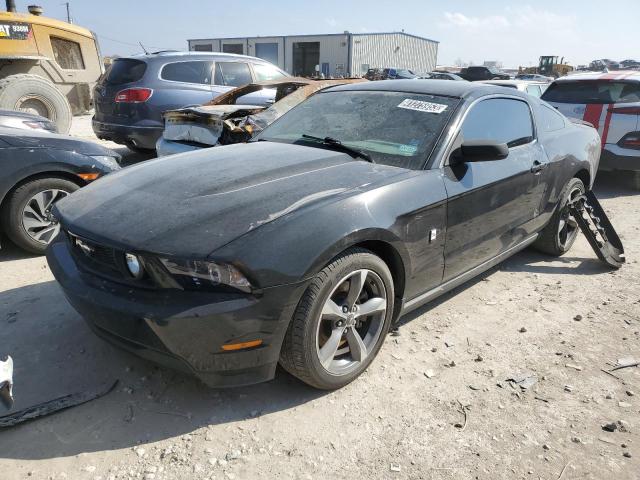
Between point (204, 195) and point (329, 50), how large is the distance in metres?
49.7

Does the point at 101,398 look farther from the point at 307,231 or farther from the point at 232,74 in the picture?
the point at 232,74

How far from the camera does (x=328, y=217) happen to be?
243 centimetres

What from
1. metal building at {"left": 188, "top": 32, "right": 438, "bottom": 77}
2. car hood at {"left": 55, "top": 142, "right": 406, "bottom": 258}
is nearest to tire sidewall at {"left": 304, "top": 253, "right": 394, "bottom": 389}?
car hood at {"left": 55, "top": 142, "right": 406, "bottom": 258}

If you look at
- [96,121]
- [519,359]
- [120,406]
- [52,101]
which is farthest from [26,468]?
[52,101]

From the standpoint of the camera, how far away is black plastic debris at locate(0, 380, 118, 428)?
2.37 meters

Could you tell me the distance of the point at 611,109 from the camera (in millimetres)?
7129

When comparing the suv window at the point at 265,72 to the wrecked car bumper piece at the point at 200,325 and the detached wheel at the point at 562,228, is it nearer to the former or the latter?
the detached wheel at the point at 562,228

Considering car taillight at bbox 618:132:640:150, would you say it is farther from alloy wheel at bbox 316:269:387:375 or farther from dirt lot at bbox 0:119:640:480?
alloy wheel at bbox 316:269:387:375

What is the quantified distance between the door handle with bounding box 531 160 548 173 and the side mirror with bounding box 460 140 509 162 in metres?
0.91

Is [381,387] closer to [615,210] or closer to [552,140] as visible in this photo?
[552,140]

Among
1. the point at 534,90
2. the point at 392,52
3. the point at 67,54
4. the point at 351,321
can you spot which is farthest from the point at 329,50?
the point at 351,321

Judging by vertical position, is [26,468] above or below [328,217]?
below

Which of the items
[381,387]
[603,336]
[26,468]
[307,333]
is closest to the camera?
[26,468]

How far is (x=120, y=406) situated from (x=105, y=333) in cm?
40
